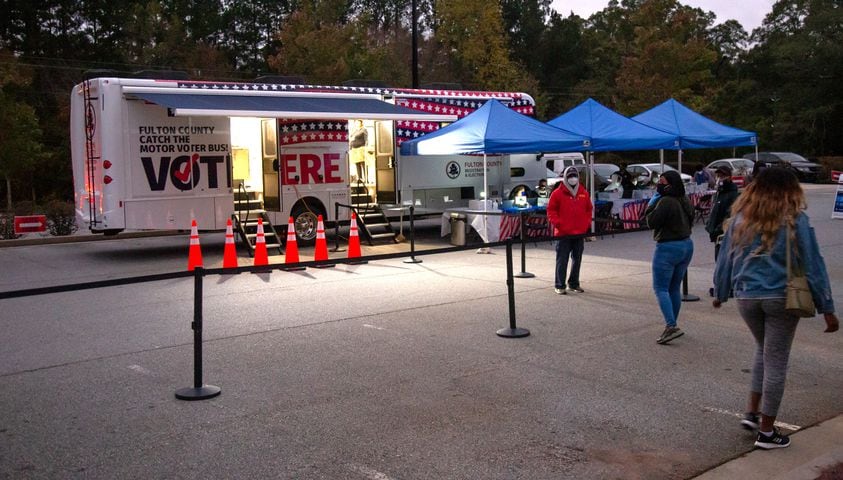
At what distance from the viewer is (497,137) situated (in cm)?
1631

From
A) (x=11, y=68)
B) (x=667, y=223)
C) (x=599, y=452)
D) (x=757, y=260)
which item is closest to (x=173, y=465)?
(x=599, y=452)

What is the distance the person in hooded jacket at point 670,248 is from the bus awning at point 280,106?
28.4 ft

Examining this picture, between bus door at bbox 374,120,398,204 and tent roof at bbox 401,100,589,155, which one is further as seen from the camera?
bus door at bbox 374,120,398,204

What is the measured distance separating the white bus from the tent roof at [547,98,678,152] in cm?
260

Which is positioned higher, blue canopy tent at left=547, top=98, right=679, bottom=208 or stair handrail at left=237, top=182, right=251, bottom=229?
blue canopy tent at left=547, top=98, right=679, bottom=208

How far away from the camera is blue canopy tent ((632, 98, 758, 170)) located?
21.3 metres

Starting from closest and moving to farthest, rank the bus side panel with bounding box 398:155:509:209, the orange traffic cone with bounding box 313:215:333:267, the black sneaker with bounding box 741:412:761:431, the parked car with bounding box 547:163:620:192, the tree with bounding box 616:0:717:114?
the black sneaker with bounding box 741:412:761:431 → the orange traffic cone with bounding box 313:215:333:267 → the bus side panel with bounding box 398:155:509:209 → the parked car with bounding box 547:163:620:192 → the tree with bounding box 616:0:717:114

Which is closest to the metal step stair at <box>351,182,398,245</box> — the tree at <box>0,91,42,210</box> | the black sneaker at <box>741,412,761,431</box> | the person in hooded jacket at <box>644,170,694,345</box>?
the person in hooded jacket at <box>644,170,694,345</box>

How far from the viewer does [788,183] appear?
5.16 meters

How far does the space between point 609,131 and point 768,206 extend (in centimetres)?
1405

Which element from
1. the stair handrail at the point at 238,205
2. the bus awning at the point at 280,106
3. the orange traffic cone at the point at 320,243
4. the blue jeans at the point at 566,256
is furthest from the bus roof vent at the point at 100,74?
the blue jeans at the point at 566,256

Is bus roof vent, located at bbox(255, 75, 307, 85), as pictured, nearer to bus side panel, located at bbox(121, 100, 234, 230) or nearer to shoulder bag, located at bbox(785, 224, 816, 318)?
bus side panel, located at bbox(121, 100, 234, 230)

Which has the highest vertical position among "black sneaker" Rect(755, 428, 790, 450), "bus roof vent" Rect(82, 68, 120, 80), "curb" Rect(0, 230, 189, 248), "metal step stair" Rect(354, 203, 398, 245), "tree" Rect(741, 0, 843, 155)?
"tree" Rect(741, 0, 843, 155)

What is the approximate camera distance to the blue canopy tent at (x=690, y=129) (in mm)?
21266
